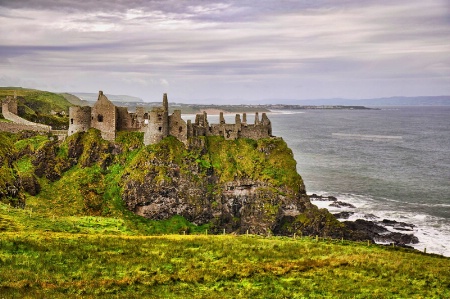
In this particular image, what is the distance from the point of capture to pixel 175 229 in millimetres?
66438

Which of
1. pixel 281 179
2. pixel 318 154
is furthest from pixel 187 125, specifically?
pixel 318 154

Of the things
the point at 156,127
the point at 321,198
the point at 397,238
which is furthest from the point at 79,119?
the point at 397,238

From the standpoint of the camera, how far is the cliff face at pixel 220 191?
69.4 m

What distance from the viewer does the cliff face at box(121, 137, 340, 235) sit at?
6938 centimetres

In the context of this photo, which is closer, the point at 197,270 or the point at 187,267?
the point at 197,270

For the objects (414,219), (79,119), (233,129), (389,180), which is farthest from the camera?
(389,180)

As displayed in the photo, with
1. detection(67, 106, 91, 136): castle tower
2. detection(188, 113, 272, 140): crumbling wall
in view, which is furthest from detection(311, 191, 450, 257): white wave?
detection(67, 106, 91, 136): castle tower

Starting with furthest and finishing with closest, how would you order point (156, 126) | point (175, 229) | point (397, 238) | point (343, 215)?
point (343, 215) < point (397, 238) < point (156, 126) < point (175, 229)

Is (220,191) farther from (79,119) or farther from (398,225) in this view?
(398,225)

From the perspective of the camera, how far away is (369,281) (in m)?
31.7

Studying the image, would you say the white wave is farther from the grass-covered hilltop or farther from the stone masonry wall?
the stone masonry wall

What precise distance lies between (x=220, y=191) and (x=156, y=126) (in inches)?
563

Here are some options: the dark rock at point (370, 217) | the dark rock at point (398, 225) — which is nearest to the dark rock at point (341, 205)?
the dark rock at point (370, 217)

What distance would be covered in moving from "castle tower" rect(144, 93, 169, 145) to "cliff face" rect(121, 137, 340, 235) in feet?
4.97
